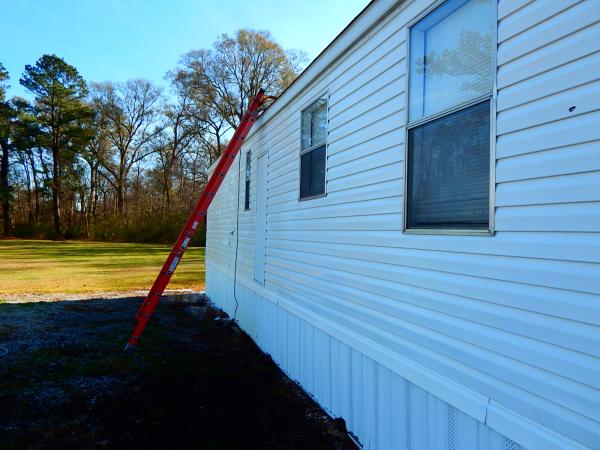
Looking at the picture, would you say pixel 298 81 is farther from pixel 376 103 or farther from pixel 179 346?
pixel 179 346

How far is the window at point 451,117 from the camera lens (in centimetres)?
224

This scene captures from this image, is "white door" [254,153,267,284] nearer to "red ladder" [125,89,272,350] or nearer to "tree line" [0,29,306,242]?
"red ladder" [125,89,272,350]

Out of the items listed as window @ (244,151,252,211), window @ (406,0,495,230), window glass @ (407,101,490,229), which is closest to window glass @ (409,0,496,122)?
window @ (406,0,495,230)

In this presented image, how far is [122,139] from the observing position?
37.4 meters

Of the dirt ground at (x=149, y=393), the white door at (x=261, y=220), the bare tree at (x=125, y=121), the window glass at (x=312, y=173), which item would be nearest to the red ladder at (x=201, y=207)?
the white door at (x=261, y=220)

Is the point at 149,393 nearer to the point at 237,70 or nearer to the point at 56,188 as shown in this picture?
the point at 237,70

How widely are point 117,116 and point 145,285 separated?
2845 centimetres

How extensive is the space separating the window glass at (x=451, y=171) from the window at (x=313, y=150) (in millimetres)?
1601

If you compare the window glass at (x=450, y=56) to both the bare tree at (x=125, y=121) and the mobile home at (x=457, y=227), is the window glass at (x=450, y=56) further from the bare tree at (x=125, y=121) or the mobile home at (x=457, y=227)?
the bare tree at (x=125, y=121)

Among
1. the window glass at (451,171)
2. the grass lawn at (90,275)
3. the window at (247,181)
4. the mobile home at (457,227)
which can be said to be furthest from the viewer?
the grass lawn at (90,275)

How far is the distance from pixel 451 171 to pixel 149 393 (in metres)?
3.86

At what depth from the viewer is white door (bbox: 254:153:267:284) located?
6.19 meters

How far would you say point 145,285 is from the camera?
43.4ft

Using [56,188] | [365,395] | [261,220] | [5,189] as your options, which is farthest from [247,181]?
[5,189]
